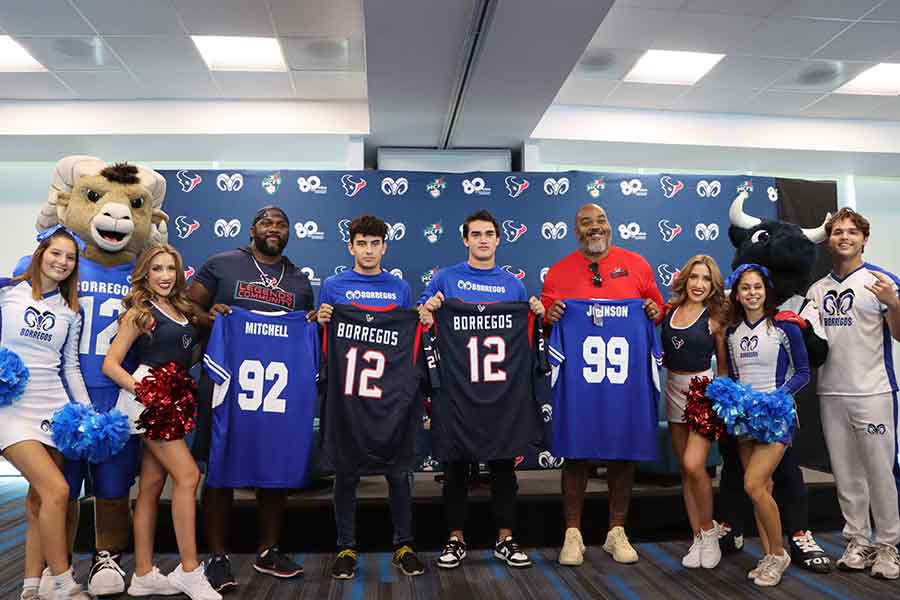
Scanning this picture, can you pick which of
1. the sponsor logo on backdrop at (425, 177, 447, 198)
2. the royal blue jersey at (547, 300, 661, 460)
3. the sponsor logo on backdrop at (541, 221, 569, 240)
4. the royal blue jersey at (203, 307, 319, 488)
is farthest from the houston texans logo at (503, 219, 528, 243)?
the royal blue jersey at (203, 307, 319, 488)

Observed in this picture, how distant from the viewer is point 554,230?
5.48 metres

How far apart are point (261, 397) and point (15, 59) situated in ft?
14.4

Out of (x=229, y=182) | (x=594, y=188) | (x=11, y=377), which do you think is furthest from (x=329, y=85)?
(x=11, y=377)

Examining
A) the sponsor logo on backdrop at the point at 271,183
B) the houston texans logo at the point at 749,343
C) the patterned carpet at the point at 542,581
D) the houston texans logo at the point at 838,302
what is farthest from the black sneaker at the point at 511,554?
the sponsor logo on backdrop at the point at 271,183

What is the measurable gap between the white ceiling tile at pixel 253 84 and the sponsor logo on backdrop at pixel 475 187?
6.11 ft

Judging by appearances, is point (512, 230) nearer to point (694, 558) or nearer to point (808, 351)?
point (808, 351)

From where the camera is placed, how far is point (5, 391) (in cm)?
240

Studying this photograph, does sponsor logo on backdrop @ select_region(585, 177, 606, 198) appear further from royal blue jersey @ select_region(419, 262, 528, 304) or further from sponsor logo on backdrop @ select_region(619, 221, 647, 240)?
royal blue jersey @ select_region(419, 262, 528, 304)

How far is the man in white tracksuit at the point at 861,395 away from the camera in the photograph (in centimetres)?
308

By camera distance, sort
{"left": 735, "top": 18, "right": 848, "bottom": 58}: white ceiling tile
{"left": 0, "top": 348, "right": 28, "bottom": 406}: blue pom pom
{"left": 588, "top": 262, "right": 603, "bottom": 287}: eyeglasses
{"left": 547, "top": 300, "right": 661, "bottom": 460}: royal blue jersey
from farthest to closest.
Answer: {"left": 735, "top": 18, "right": 848, "bottom": 58}: white ceiling tile
{"left": 588, "top": 262, "right": 603, "bottom": 287}: eyeglasses
{"left": 547, "top": 300, "right": 661, "bottom": 460}: royal blue jersey
{"left": 0, "top": 348, "right": 28, "bottom": 406}: blue pom pom

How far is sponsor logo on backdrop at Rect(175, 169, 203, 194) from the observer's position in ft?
17.3

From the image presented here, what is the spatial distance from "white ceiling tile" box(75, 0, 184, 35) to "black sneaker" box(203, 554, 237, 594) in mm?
3691

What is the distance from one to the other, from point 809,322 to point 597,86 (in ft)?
11.4

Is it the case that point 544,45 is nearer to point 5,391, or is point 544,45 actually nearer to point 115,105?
point 5,391
